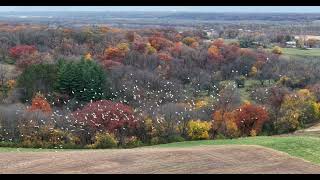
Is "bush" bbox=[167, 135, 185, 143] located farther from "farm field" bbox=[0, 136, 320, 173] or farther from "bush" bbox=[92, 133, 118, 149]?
"farm field" bbox=[0, 136, 320, 173]

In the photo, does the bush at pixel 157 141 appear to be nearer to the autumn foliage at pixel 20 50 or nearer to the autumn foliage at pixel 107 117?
the autumn foliage at pixel 107 117

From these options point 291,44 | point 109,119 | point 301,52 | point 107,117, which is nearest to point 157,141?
point 109,119

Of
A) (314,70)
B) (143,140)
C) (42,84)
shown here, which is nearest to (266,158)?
(143,140)

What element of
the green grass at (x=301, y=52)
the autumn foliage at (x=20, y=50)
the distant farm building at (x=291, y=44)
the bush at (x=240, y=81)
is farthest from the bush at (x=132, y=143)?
the distant farm building at (x=291, y=44)

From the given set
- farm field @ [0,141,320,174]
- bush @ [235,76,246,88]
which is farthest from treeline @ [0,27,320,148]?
farm field @ [0,141,320,174]

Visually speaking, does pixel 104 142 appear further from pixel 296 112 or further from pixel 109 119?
pixel 296 112
